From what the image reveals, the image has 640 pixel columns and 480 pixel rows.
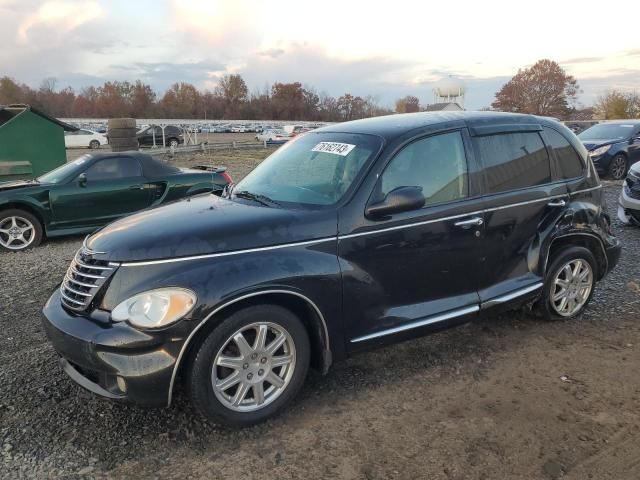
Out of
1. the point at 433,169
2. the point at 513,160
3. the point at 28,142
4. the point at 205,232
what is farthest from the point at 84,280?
the point at 28,142

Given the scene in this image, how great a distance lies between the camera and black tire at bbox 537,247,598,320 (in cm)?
463

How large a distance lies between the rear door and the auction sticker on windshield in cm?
102

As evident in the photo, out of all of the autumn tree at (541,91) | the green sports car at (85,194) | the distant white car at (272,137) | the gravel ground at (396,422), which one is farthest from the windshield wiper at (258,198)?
the autumn tree at (541,91)

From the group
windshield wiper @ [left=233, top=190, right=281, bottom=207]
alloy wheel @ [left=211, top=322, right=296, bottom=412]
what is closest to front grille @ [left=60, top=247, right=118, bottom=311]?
alloy wheel @ [left=211, top=322, right=296, bottom=412]

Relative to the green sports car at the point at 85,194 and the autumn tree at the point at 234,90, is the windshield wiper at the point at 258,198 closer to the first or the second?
the green sports car at the point at 85,194

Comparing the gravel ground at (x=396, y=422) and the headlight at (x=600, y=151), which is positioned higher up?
the headlight at (x=600, y=151)

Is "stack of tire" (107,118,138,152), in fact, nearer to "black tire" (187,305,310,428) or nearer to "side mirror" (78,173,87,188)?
"side mirror" (78,173,87,188)

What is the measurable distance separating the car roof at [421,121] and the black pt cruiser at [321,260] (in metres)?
0.02

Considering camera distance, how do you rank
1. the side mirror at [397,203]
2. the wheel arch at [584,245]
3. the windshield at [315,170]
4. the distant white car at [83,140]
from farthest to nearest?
1. the distant white car at [83,140]
2. the wheel arch at [584,245]
3. the windshield at [315,170]
4. the side mirror at [397,203]

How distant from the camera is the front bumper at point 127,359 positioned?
115 inches

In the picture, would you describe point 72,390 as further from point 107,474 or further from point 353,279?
point 353,279

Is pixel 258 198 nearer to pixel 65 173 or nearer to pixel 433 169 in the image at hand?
pixel 433 169

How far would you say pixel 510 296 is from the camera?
4.27m

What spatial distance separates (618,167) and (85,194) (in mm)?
13475
